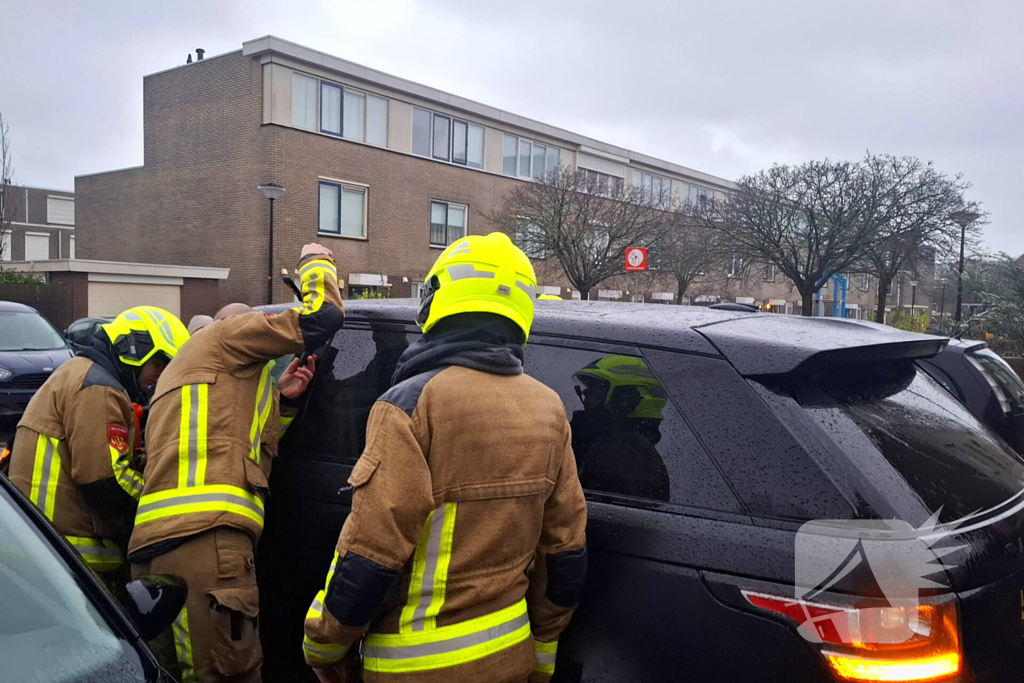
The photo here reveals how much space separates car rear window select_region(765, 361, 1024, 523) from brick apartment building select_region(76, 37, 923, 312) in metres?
23.4

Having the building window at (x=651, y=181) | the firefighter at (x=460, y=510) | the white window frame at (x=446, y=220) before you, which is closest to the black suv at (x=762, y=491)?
the firefighter at (x=460, y=510)

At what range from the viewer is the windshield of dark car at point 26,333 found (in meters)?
11.5

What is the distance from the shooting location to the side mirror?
1965 millimetres

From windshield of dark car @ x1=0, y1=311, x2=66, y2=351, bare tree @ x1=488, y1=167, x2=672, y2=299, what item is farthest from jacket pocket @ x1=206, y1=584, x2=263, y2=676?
bare tree @ x1=488, y1=167, x2=672, y2=299

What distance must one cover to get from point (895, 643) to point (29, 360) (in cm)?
1171

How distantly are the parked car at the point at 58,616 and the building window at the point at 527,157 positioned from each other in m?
29.6

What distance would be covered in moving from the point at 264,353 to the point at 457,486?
1.14 metres

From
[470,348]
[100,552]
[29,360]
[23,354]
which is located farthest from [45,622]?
[23,354]

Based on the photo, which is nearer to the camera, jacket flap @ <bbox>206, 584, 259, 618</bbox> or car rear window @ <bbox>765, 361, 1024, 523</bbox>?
car rear window @ <bbox>765, 361, 1024, 523</bbox>

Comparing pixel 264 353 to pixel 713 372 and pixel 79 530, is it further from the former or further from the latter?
pixel 713 372

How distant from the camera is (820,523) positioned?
185cm

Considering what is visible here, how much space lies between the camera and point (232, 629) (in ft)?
8.61

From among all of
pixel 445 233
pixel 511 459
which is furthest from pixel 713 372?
pixel 445 233

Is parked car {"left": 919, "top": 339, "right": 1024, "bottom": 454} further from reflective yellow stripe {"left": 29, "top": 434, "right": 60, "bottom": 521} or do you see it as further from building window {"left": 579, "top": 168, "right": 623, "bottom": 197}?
building window {"left": 579, "top": 168, "right": 623, "bottom": 197}
